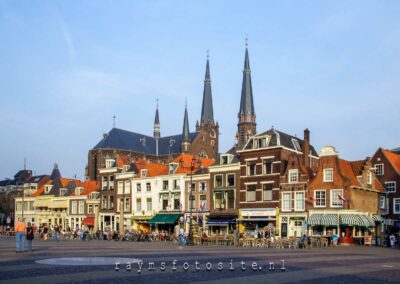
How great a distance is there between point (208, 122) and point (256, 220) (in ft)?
236

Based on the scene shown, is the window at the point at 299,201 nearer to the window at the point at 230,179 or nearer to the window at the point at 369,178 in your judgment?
the window at the point at 369,178

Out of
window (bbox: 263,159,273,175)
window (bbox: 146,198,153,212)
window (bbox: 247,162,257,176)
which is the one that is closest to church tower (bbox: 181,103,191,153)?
window (bbox: 146,198,153,212)

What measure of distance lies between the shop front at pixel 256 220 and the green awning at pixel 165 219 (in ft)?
29.7

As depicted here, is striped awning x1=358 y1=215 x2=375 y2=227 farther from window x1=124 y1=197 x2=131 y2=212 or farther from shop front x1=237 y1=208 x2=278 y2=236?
window x1=124 y1=197 x2=131 y2=212

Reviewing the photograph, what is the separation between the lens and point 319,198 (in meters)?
53.0

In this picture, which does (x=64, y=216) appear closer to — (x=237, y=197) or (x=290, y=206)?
(x=237, y=197)

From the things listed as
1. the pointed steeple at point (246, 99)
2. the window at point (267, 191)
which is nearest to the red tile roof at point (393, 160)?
the window at point (267, 191)

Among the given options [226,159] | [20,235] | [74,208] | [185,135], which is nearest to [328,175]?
[226,159]

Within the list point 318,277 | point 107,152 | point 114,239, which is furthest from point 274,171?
point 107,152

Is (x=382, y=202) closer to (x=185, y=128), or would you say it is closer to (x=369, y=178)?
(x=369, y=178)

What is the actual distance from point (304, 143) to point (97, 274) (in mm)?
45335

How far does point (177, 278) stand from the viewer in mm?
16141

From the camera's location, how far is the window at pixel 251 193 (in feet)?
193

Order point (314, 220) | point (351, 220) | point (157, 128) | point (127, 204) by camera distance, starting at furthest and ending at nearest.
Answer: point (157, 128) < point (127, 204) < point (314, 220) < point (351, 220)
